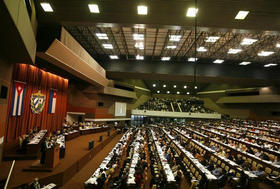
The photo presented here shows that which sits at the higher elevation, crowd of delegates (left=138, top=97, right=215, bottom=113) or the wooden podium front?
crowd of delegates (left=138, top=97, right=215, bottom=113)

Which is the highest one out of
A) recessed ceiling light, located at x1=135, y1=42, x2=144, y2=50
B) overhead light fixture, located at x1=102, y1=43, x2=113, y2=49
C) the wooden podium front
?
recessed ceiling light, located at x1=135, y1=42, x2=144, y2=50

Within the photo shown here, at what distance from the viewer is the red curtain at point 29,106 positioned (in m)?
10.8

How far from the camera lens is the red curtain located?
35.5ft

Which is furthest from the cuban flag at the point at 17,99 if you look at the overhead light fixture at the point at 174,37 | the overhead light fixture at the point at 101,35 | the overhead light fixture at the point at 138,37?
the overhead light fixture at the point at 174,37

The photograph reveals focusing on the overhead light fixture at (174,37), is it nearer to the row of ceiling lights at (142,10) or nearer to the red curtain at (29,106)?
the row of ceiling lights at (142,10)

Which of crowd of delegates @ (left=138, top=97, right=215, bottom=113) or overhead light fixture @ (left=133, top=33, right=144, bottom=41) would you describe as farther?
crowd of delegates @ (left=138, top=97, right=215, bottom=113)

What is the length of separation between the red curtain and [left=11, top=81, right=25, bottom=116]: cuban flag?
10.1 inches

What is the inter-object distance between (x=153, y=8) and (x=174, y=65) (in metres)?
11.9

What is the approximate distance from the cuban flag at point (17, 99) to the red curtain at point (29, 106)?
0.26 m

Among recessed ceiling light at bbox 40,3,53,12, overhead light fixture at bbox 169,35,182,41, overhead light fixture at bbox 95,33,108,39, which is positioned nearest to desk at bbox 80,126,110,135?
overhead light fixture at bbox 95,33,108,39

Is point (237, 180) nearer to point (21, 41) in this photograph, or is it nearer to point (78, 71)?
point (21, 41)

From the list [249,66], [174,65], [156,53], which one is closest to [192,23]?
[156,53]

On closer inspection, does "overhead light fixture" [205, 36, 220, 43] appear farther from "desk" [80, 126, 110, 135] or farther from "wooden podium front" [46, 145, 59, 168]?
"desk" [80, 126, 110, 135]

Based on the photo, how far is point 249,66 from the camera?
60.7 ft
